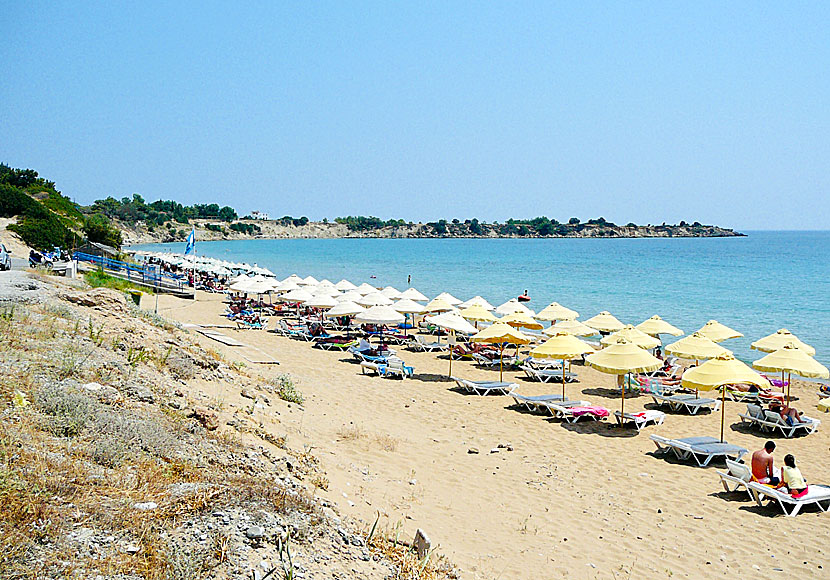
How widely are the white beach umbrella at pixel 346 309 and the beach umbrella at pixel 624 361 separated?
9.95 m

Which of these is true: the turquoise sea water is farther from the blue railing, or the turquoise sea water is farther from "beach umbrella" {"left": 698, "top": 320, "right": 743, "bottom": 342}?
the blue railing

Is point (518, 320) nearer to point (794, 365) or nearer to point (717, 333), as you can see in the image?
point (717, 333)

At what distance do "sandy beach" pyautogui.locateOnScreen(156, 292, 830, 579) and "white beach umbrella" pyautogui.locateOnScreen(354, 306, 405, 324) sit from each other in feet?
13.6

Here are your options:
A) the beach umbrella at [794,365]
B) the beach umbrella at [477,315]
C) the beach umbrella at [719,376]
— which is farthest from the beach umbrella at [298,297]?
the beach umbrella at [794,365]

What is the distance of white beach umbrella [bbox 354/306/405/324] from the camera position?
18.2m

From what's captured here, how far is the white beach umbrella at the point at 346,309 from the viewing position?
2029cm

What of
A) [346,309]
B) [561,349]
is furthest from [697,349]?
[346,309]

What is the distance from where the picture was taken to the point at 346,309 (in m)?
20.6

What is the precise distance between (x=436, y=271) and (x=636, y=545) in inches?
2548

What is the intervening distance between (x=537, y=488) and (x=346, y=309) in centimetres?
1293

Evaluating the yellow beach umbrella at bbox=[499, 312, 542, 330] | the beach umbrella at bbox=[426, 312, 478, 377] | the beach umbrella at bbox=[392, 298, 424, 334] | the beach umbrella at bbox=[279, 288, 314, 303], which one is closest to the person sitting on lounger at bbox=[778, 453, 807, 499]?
the beach umbrella at bbox=[426, 312, 478, 377]

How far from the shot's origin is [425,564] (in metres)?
5.16

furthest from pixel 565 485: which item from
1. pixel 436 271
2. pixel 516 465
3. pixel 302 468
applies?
pixel 436 271

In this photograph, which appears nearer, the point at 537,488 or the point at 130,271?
the point at 537,488
